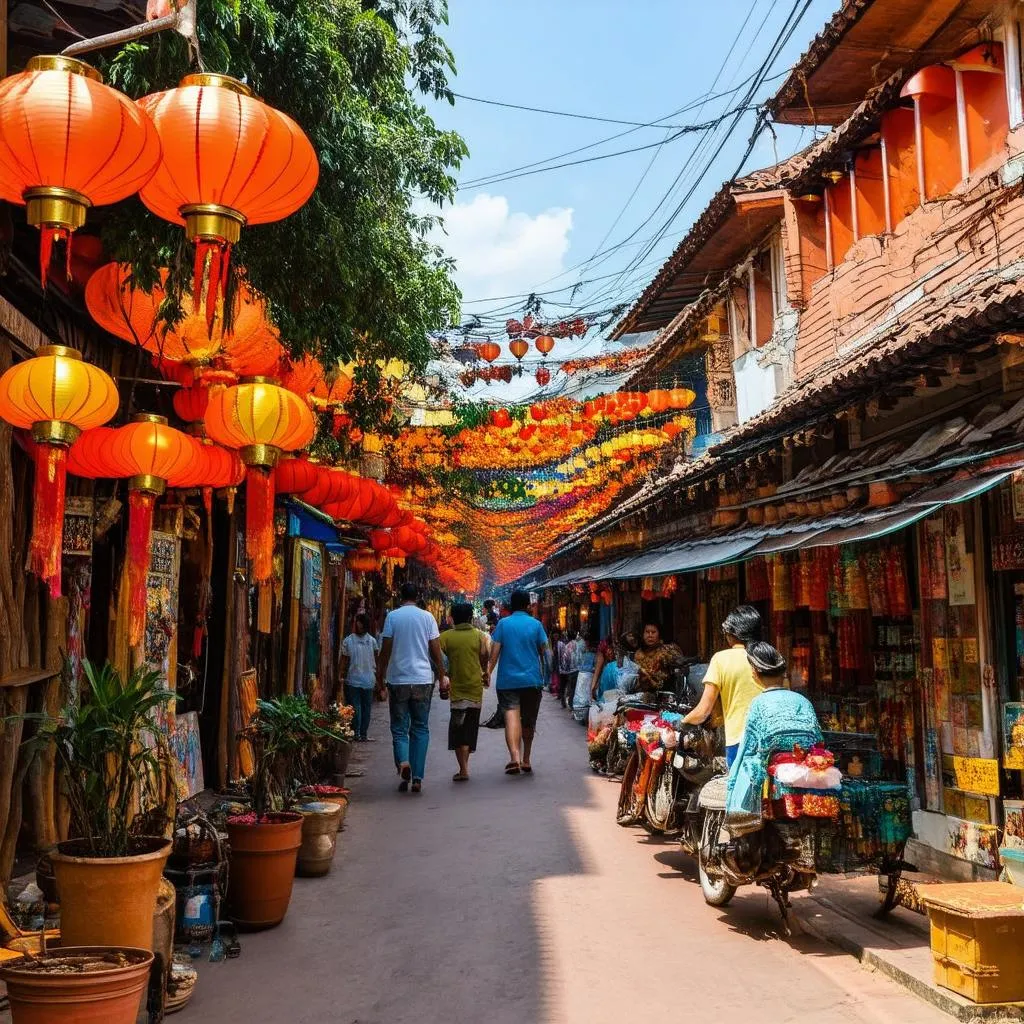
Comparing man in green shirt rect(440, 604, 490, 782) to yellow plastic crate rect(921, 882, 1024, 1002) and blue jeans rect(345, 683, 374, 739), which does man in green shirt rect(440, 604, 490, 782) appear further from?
yellow plastic crate rect(921, 882, 1024, 1002)

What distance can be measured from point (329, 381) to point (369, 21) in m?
3.10

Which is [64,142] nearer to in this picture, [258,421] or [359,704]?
[258,421]

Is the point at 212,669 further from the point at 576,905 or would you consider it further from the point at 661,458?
the point at 661,458

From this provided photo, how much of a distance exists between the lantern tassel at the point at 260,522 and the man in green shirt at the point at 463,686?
18.0 feet

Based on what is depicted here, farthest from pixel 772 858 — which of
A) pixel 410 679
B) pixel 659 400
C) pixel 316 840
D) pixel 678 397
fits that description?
pixel 678 397

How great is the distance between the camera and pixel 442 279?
421 inches

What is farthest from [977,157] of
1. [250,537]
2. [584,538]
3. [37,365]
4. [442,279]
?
[584,538]

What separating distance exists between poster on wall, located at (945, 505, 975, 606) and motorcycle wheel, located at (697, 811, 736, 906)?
2587 millimetres

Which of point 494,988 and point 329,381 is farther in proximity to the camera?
point 329,381

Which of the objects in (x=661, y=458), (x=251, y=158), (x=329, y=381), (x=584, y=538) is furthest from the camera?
(x=584, y=538)

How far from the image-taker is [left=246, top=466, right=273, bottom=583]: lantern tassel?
7.87m

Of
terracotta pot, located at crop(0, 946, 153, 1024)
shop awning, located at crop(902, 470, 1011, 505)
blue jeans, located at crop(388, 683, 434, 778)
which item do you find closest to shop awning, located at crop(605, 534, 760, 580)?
shop awning, located at crop(902, 470, 1011, 505)

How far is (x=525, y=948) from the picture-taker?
625cm

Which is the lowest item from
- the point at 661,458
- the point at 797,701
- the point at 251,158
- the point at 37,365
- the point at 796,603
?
the point at 797,701
